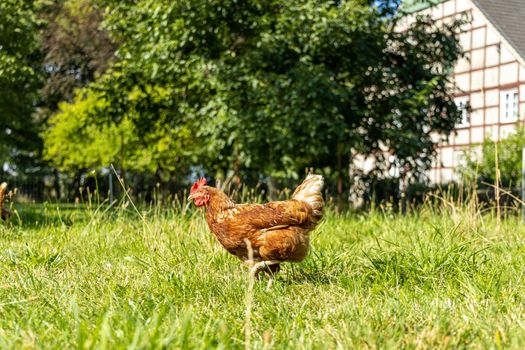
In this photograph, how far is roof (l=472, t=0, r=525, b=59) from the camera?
18547mm

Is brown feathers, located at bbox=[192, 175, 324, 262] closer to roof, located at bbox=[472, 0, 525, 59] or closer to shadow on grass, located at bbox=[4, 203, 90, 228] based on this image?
shadow on grass, located at bbox=[4, 203, 90, 228]

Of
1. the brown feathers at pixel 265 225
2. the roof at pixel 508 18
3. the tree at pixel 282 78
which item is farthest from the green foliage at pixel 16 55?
the roof at pixel 508 18

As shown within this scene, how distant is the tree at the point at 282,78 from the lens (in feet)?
34.5

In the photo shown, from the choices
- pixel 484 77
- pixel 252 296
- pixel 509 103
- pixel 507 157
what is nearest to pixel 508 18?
pixel 484 77

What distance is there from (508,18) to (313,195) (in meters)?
18.2

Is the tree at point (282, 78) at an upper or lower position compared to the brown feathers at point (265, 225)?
upper

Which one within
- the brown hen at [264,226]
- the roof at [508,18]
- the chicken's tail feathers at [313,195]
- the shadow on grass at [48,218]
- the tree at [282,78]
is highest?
the roof at [508,18]

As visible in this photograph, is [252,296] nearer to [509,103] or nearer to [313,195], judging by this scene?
[313,195]

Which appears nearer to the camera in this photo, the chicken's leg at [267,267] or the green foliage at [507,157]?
the chicken's leg at [267,267]

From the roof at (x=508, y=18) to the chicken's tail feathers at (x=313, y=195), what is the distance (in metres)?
15.8

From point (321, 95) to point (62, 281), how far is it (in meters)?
7.36

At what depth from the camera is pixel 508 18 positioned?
1991 cm

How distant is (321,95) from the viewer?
10.4 m

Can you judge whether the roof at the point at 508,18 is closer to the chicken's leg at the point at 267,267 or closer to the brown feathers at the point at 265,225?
the brown feathers at the point at 265,225
